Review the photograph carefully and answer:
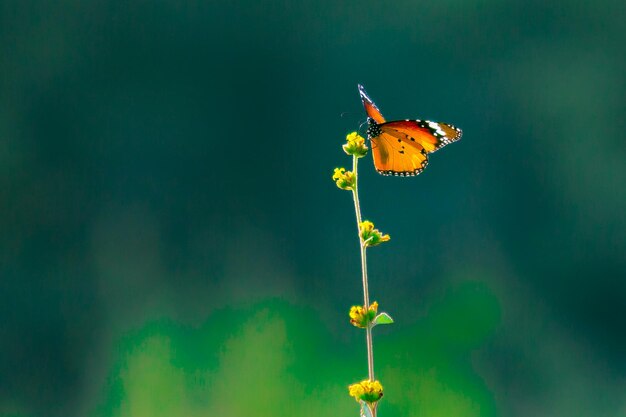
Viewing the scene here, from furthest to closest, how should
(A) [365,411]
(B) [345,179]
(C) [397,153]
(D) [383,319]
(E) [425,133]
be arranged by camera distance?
(C) [397,153] → (E) [425,133] → (B) [345,179] → (D) [383,319] → (A) [365,411]

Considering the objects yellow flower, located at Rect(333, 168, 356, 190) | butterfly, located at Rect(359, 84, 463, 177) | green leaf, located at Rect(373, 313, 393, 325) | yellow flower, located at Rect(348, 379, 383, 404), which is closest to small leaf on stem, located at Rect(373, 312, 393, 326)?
green leaf, located at Rect(373, 313, 393, 325)

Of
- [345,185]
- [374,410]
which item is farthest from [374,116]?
[374,410]

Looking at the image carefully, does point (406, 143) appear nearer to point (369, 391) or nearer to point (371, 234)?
point (371, 234)

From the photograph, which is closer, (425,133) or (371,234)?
(371,234)

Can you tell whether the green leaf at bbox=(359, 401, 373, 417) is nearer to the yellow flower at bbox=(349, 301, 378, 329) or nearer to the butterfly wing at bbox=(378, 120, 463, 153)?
the yellow flower at bbox=(349, 301, 378, 329)

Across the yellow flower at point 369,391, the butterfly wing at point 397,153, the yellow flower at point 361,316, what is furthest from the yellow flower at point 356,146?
the butterfly wing at point 397,153

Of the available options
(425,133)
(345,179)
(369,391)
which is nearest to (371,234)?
(345,179)

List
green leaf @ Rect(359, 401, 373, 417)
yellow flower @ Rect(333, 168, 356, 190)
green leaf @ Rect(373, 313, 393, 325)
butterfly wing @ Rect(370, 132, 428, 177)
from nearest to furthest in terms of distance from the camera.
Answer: green leaf @ Rect(359, 401, 373, 417) < green leaf @ Rect(373, 313, 393, 325) < yellow flower @ Rect(333, 168, 356, 190) < butterfly wing @ Rect(370, 132, 428, 177)
